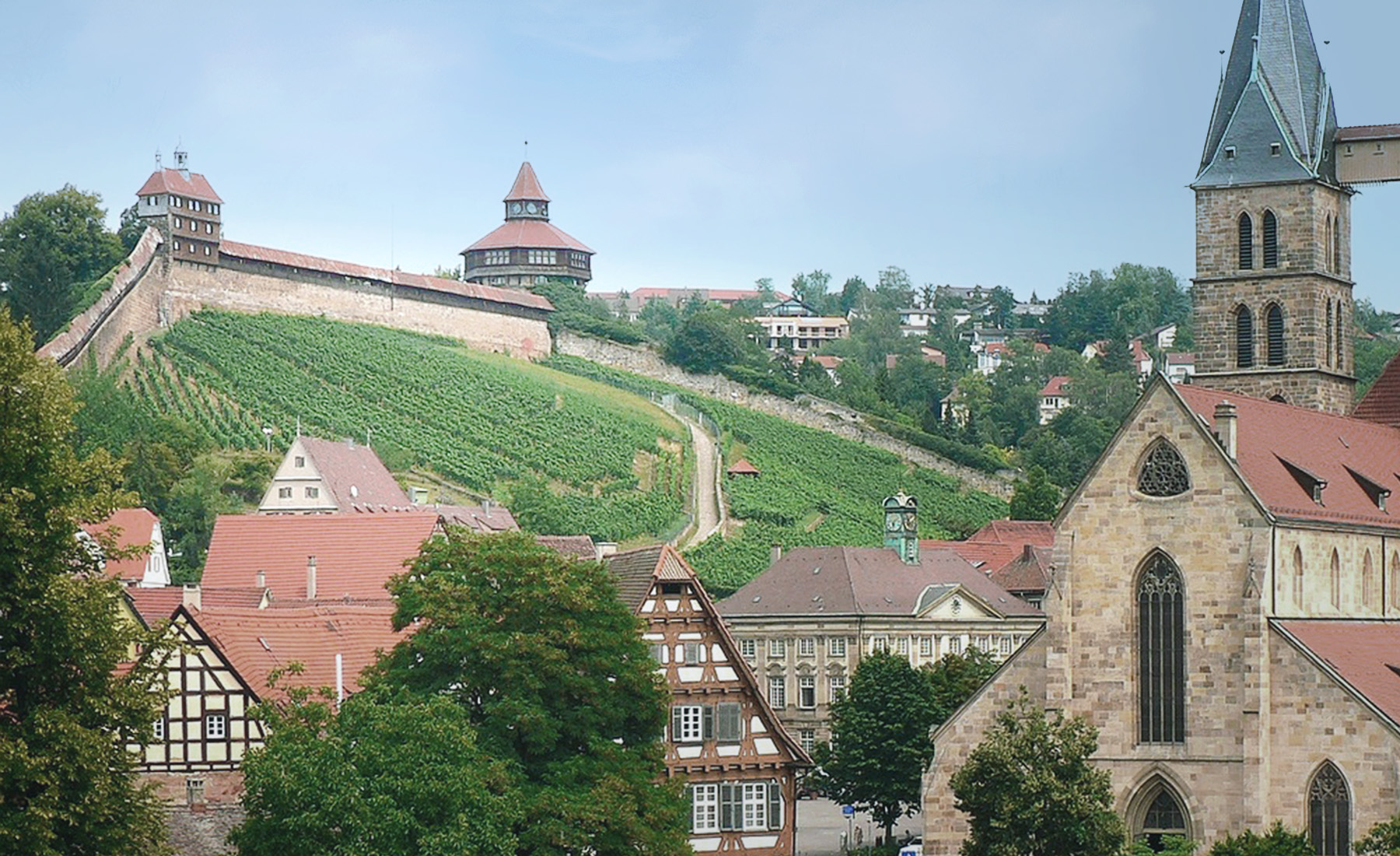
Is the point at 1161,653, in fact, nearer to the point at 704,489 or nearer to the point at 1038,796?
the point at 1038,796

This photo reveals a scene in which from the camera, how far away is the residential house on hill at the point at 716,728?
52688 mm

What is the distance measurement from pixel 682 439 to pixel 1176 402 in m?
79.3

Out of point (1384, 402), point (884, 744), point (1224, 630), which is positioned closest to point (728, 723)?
point (884, 744)

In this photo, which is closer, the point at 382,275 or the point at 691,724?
the point at 691,724

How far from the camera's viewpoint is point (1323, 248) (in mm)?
59125

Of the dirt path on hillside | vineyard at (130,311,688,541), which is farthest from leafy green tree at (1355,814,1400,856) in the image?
the dirt path on hillside

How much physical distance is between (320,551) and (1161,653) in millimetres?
25076

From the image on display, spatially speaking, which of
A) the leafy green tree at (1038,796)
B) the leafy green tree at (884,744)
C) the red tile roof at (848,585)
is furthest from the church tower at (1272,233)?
the red tile roof at (848,585)

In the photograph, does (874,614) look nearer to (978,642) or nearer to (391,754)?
(978,642)

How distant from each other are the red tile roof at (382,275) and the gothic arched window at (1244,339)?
70.7 metres

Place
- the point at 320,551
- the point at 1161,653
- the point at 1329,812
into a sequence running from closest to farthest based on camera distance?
1. the point at 1329,812
2. the point at 1161,653
3. the point at 320,551

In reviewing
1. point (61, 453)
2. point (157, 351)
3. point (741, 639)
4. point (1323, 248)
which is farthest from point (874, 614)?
point (61, 453)

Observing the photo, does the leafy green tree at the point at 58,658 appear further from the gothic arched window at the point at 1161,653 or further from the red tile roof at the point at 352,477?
the red tile roof at the point at 352,477

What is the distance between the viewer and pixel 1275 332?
59.3 meters
